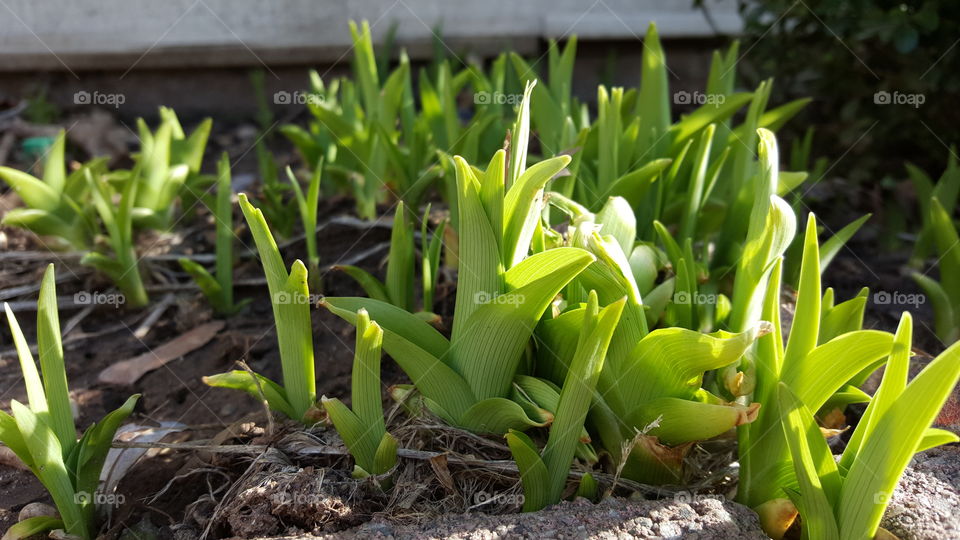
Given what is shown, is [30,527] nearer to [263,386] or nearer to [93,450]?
[93,450]

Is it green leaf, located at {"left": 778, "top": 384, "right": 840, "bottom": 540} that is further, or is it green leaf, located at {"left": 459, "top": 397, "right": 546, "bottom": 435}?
green leaf, located at {"left": 459, "top": 397, "right": 546, "bottom": 435}

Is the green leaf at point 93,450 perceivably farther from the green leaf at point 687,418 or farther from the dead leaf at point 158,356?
the green leaf at point 687,418

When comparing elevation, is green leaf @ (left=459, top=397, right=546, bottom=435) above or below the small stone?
above

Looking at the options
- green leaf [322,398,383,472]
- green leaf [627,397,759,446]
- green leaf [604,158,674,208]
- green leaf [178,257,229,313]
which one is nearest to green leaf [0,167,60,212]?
green leaf [178,257,229,313]

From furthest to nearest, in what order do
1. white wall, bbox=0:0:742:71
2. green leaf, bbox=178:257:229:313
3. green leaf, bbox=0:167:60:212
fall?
1. white wall, bbox=0:0:742:71
2. green leaf, bbox=0:167:60:212
3. green leaf, bbox=178:257:229:313

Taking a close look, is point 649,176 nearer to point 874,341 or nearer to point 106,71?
point 874,341

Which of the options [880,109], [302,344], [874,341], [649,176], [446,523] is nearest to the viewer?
[874,341]

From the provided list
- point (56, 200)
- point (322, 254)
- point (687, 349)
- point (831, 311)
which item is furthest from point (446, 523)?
point (56, 200)

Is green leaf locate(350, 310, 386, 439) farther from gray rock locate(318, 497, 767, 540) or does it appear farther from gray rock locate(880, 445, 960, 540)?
gray rock locate(880, 445, 960, 540)
